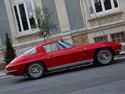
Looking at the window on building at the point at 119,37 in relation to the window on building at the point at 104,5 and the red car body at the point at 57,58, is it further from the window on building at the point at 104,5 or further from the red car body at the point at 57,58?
the red car body at the point at 57,58

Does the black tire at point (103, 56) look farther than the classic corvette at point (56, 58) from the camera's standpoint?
Yes

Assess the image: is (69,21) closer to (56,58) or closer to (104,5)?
(104,5)

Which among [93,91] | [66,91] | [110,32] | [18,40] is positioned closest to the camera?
[93,91]

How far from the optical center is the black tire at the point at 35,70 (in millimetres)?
7496

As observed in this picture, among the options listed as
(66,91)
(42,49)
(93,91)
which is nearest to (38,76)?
(42,49)

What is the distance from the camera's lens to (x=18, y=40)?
1581 cm

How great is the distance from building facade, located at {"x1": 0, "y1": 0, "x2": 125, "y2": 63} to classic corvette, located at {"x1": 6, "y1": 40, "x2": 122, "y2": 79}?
6.01 m

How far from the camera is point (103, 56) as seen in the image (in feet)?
25.3

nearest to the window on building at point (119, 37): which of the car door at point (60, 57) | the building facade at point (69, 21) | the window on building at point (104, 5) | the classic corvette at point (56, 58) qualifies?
the building facade at point (69, 21)

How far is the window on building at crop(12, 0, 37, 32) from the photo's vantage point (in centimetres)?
1608

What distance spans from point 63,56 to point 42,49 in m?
0.93

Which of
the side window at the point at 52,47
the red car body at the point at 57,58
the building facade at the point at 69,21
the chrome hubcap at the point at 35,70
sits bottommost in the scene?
the chrome hubcap at the point at 35,70

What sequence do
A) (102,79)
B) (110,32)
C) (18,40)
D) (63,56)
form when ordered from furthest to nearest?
(18,40), (110,32), (63,56), (102,79)

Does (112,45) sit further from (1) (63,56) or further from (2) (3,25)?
(2) (3,25)
